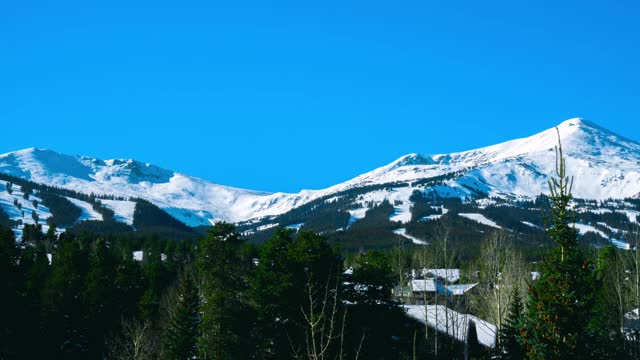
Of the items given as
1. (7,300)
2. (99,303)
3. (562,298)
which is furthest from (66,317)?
(562,298)

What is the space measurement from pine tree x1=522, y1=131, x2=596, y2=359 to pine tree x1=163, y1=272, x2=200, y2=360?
28.5m

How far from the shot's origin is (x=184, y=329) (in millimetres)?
45844

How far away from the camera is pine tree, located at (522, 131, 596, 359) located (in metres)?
20.7

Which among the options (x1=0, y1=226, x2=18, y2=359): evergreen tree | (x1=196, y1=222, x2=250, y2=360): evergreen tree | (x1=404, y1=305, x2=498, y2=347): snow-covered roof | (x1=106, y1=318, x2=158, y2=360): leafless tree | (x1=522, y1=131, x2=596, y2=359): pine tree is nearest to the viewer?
(x1=522, y1=131, x2=596, y2=359): pine tree

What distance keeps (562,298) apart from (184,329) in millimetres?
30623

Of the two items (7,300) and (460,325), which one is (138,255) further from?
(7,300)

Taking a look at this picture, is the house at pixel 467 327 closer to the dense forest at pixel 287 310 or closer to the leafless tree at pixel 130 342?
the dense forest at pixel 287 310

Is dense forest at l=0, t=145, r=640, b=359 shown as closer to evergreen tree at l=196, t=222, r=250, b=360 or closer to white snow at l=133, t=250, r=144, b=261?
evergreen tree at l=196, t=222, r=250, b=360

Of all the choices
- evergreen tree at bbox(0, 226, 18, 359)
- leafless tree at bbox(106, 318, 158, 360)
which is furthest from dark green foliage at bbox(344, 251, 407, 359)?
evergreen tree at bbox(0, 226, 18, 359)

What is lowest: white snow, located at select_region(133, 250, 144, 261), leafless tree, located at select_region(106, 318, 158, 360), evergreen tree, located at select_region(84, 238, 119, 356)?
leafless tree, located at select_region(106, 318, 158, 360)

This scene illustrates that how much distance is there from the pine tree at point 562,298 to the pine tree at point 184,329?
28.5 meters

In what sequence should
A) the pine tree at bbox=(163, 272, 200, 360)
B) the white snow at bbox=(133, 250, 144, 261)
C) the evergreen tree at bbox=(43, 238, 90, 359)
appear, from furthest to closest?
the white snow at bbox=(133, 250, 144, 261) < the evergreen tree at bbox=(43, 238, 90, 359) < the pine tree at bbox=(163, 272, 200, 360)

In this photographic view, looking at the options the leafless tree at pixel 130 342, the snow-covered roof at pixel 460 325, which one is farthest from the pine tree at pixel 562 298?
the leafless tree at pixel 130 342

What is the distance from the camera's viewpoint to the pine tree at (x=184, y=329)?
4512cm
